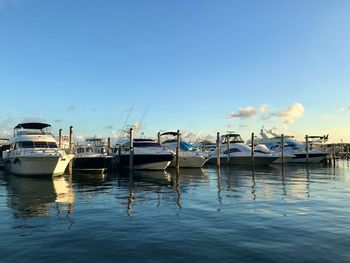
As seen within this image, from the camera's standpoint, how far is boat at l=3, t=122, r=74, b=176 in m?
28.2

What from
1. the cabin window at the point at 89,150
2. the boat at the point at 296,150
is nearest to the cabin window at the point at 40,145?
the cabin window at the point at 89,150

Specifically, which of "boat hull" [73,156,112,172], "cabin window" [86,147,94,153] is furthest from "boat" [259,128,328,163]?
"boat hull" [73,156,112,172]

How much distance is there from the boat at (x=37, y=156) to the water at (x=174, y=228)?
9412 millimetres

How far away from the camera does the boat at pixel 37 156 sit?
28.2 m

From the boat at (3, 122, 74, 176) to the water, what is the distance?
9.41 m

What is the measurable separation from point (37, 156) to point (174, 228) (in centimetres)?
1961

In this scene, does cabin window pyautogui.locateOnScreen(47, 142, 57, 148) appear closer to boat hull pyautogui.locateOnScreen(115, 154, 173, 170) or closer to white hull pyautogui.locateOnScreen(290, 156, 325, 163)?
boat hull pyautogui.locateOnScreen(115, 154, 173, 170)

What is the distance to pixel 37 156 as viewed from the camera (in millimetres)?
28000

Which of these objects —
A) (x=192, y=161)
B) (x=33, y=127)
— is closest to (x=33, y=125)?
(x=33, y=127)

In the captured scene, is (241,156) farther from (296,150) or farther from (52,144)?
(52,144)

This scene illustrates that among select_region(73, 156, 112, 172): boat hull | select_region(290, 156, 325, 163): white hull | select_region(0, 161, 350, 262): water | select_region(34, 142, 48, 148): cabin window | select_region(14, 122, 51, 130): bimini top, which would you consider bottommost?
select_region(0, 161, 350, 262): water

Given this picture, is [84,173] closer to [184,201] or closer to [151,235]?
[184,201]

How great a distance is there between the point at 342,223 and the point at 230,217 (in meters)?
3.59

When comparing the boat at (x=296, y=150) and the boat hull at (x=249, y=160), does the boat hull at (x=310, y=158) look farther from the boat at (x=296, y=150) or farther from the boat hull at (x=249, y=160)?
the boat hull at (x=249, y=160)
